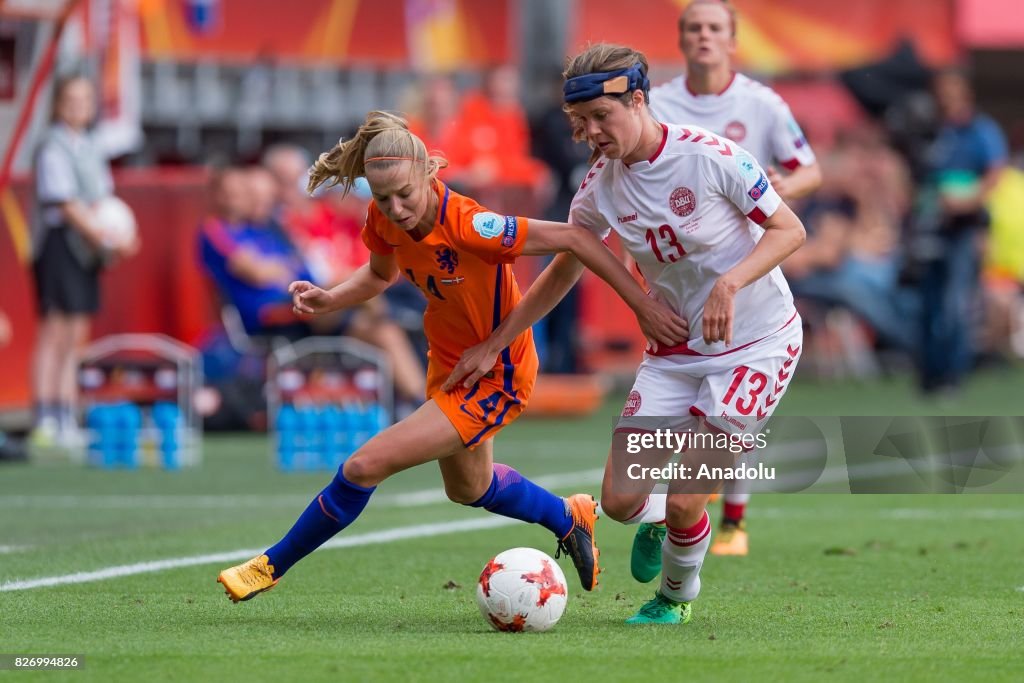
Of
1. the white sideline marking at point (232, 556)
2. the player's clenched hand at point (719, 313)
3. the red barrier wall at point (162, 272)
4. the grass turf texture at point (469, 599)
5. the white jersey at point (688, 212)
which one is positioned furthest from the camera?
the red barrier wall at point (162, 272)

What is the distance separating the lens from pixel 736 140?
8266mm

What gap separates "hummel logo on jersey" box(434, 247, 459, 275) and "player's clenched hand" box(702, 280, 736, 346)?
0.91 metres

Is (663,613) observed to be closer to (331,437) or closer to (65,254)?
(331,437)

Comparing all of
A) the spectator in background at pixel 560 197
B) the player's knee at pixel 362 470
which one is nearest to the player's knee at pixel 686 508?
the player's knee at pixel 362 470

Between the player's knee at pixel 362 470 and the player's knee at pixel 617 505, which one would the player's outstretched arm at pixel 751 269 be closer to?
the player's knee at pixel 617 505

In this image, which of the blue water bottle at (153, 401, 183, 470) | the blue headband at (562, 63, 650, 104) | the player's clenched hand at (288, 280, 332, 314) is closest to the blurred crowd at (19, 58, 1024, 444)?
the blue water bottle at (153, 401, 183, 470)

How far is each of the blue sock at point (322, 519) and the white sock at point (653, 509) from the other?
0.96 m

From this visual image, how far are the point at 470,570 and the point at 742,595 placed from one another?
1232 mm

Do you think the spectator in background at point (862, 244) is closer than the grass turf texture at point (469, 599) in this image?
No

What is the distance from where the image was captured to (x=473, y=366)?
657 cm

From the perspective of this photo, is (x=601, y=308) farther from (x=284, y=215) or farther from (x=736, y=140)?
(x=736, y=140)

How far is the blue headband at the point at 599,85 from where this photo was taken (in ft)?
20.2

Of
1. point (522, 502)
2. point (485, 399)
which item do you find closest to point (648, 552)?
point (522, 502)

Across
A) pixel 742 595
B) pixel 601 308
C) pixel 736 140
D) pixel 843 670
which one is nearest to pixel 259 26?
pixel 601 308
